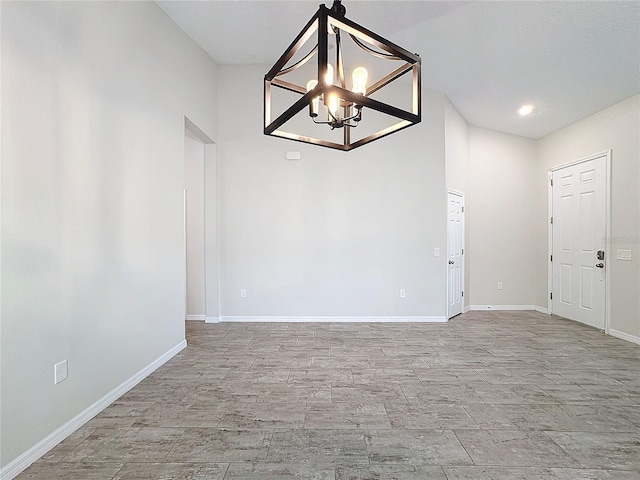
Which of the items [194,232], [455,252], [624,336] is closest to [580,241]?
[624,336]

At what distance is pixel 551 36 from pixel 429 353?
3335 millimetres

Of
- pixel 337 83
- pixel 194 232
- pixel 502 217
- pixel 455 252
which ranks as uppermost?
pixel 337 83

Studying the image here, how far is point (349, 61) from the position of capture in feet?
15.5

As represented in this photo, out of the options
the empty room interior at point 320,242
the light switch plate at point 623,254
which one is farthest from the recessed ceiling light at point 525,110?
the light switch plate at point 623,254

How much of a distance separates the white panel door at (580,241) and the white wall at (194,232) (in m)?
5.49

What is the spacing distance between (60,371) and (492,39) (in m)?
4.62

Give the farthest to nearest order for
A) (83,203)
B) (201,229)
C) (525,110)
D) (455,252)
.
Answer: (455,252), (201,229), (525,110), (83,203)

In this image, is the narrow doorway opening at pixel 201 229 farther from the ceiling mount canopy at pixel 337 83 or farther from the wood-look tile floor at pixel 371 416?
the ceiling mount canopy at pixel 337 83

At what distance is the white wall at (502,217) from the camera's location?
591 cm

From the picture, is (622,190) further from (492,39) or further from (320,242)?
(320,242)

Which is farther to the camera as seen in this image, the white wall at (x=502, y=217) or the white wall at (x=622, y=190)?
the white wall at (x=502, y=217)

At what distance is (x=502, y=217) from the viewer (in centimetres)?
591

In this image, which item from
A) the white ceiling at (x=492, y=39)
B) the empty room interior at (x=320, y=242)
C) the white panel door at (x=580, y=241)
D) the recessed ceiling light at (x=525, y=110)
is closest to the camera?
the empty room interior at (x=320, y=242)

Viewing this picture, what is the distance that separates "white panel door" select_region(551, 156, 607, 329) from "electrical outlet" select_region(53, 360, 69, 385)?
19.3 ft
